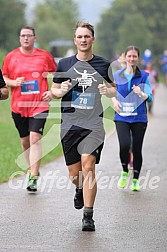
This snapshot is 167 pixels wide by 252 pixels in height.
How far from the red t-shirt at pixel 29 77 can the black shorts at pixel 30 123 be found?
0.23 ft

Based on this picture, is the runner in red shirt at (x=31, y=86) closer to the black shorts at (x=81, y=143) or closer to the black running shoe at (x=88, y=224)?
the black shorts at (x=81, y=143)

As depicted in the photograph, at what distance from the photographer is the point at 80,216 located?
31.3ft

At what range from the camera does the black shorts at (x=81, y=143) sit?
9008mm

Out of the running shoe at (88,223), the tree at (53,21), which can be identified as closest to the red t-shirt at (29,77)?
the running shoe at (88,223)

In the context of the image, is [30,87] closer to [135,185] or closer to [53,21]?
[135,185]

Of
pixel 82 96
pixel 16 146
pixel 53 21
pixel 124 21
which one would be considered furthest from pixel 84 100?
pixel 124 21

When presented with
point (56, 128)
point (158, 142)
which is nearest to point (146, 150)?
point (158, 142)

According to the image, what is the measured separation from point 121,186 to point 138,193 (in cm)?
50

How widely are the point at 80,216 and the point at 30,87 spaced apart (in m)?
2.60

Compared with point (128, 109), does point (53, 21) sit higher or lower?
lower

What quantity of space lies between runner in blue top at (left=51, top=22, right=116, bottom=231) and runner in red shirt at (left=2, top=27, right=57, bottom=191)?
7.27 feet

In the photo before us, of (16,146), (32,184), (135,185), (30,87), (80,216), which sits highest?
(30,87)

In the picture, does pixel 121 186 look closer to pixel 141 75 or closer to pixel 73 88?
pixel 141 75

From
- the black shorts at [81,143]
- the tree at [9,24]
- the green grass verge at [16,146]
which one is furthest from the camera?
the tree at [9,24]
